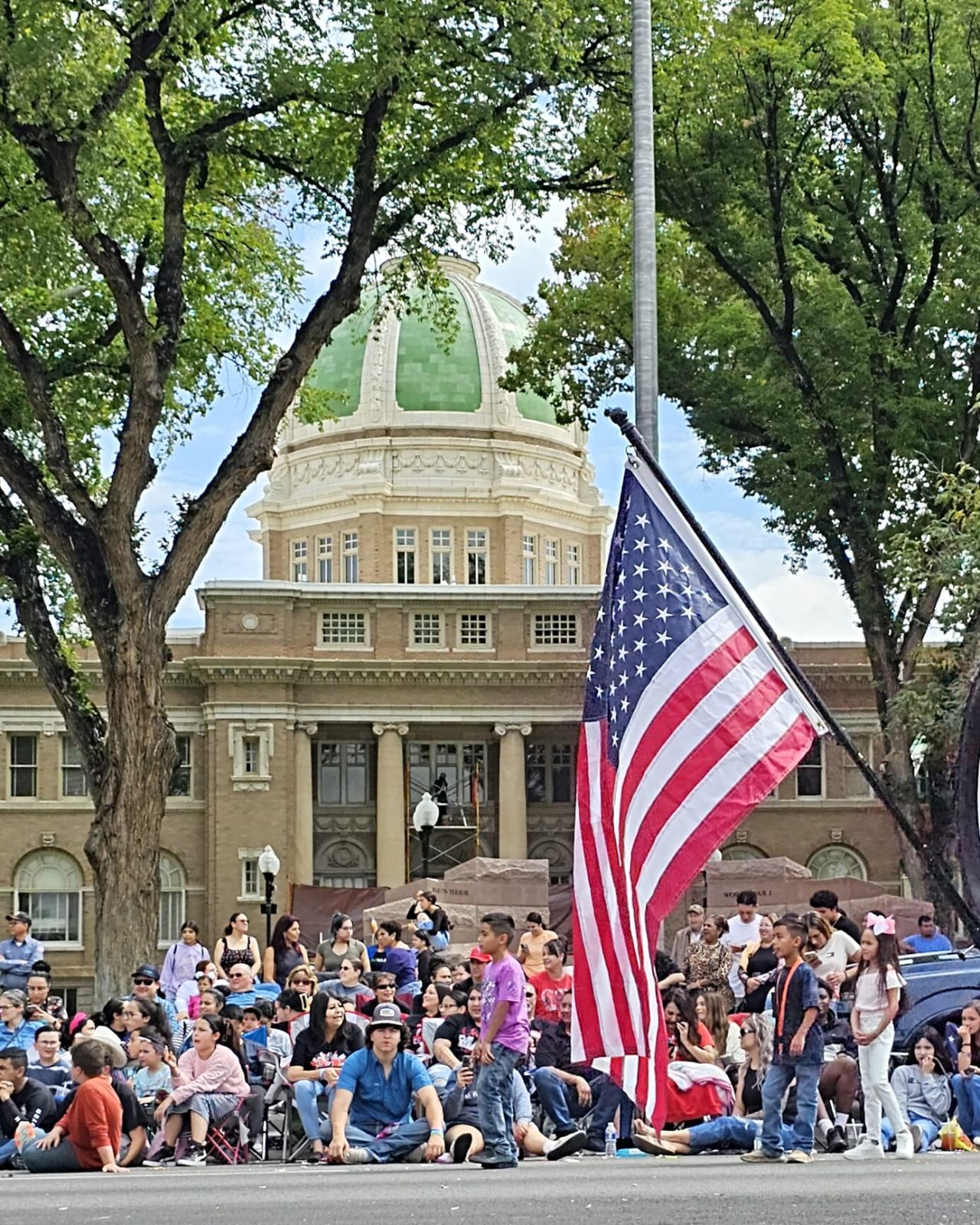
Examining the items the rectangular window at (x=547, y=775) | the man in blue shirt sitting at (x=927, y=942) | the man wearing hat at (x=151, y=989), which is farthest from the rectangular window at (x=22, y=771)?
the man wearing hat at (x=151, y=989)

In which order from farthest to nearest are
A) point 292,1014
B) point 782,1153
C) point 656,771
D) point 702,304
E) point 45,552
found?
point 702,304, point 45,552, point 292,1014, point 782,1153, point 656,771

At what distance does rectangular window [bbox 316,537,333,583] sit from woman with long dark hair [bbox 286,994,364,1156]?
64606 mm

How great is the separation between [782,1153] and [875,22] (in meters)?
19.5

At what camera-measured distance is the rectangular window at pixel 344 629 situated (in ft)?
204

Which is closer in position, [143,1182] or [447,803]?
[143,1182]

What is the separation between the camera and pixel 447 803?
62.9m

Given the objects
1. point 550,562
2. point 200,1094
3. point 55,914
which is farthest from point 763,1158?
point 550,562

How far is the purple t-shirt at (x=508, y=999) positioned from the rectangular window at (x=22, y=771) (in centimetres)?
4994

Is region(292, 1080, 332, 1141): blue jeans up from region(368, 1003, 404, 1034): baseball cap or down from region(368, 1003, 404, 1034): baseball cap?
down

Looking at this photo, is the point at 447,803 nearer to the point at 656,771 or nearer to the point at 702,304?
the point at 702,304

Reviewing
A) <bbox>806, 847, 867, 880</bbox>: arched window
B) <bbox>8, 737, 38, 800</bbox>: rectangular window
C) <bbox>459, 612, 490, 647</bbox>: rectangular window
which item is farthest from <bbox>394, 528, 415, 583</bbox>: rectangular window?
<bbox>806, 847, 867, 880</bbox>: arched window

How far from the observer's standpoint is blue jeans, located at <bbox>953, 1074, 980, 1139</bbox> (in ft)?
45.0

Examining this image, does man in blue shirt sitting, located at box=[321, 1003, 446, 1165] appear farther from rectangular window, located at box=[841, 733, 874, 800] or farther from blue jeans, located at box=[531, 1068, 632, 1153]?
rectangular window, located at box=[841, 733, 874, 800]

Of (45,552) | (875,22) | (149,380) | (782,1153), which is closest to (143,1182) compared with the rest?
(782,1153)
